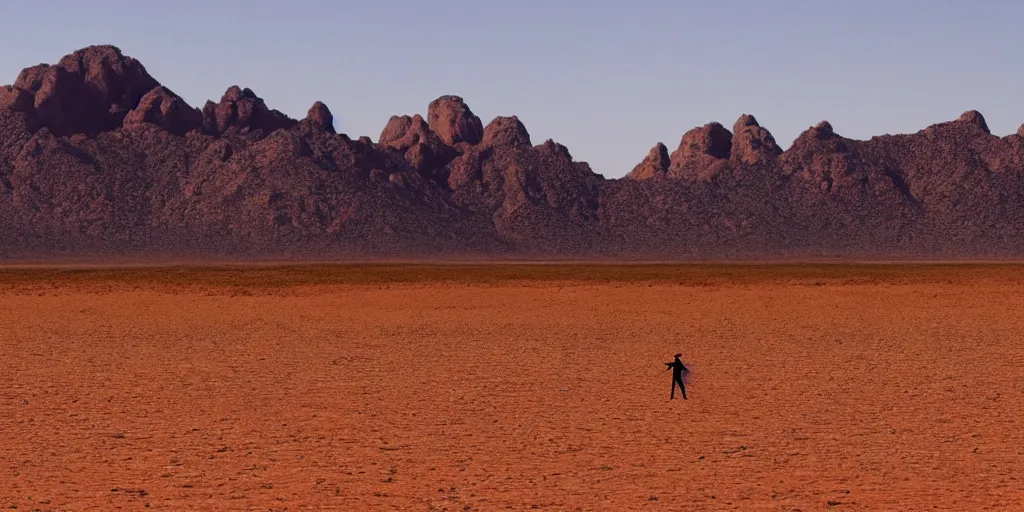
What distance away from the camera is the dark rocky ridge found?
131 meters

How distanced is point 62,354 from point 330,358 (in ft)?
19.2

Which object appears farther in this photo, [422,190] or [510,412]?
[422,190]

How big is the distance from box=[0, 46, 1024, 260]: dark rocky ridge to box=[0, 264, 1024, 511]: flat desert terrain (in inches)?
3682

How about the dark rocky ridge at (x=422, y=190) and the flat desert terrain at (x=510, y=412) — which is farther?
the dark rocky ridge at (x=422, y=190)

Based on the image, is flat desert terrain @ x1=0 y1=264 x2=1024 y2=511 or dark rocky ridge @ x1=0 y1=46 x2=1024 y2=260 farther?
dark rocky ridge @ x1=0 y1=46 x2=1024 y2=260

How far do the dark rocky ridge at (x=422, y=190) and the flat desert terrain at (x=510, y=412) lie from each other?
307 feet

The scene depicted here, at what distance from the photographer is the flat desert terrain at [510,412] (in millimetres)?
12539

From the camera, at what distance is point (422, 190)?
496 feet

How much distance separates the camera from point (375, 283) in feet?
205

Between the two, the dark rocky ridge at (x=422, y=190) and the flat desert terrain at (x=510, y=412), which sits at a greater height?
the dark rocky ridge at (x=422, y=190)

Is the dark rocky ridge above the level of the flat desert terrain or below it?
above

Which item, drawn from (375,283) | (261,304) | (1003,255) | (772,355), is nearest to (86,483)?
(772,355)

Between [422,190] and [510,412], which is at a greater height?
[422,190]

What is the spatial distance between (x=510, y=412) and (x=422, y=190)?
440ft
